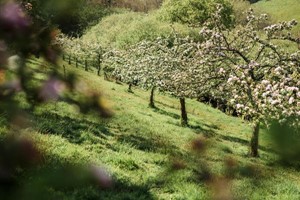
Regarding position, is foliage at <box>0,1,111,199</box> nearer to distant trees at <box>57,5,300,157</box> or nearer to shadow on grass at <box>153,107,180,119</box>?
distant trees at <box>57,5,300,157</box>

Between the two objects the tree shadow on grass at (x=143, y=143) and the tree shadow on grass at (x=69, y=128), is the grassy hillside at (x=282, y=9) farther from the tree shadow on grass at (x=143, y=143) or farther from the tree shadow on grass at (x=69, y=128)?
the tree shadow on grass at (x=69, y=128)

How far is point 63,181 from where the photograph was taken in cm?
127

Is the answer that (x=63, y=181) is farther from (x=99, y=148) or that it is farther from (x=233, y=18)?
(x=233, y=18)

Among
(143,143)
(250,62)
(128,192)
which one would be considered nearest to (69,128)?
(143,143)

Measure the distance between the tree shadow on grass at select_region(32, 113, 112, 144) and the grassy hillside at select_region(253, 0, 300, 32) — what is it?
3446 inches

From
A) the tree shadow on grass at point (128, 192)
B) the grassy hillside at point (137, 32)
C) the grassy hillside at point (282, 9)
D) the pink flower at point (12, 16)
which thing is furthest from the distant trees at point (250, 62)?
the grassy hillside at point (282, 9)

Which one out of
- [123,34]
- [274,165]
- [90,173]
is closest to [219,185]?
[274,165]

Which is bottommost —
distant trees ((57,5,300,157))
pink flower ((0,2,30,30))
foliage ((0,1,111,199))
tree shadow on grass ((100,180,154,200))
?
tree shadow on grass ((100,180,154,200))

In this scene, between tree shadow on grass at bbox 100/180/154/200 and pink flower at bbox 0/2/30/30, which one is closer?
pink flower at bbox 0/2/30/30

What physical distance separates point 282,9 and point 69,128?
318ft

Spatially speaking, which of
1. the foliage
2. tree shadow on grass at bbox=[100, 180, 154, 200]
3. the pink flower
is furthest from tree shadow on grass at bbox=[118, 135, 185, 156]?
the pink flower

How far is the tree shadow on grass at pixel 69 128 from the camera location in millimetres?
10859

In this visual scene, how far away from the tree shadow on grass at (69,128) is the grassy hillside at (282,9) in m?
87.5

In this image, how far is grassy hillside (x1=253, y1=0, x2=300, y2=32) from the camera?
3753 inches
